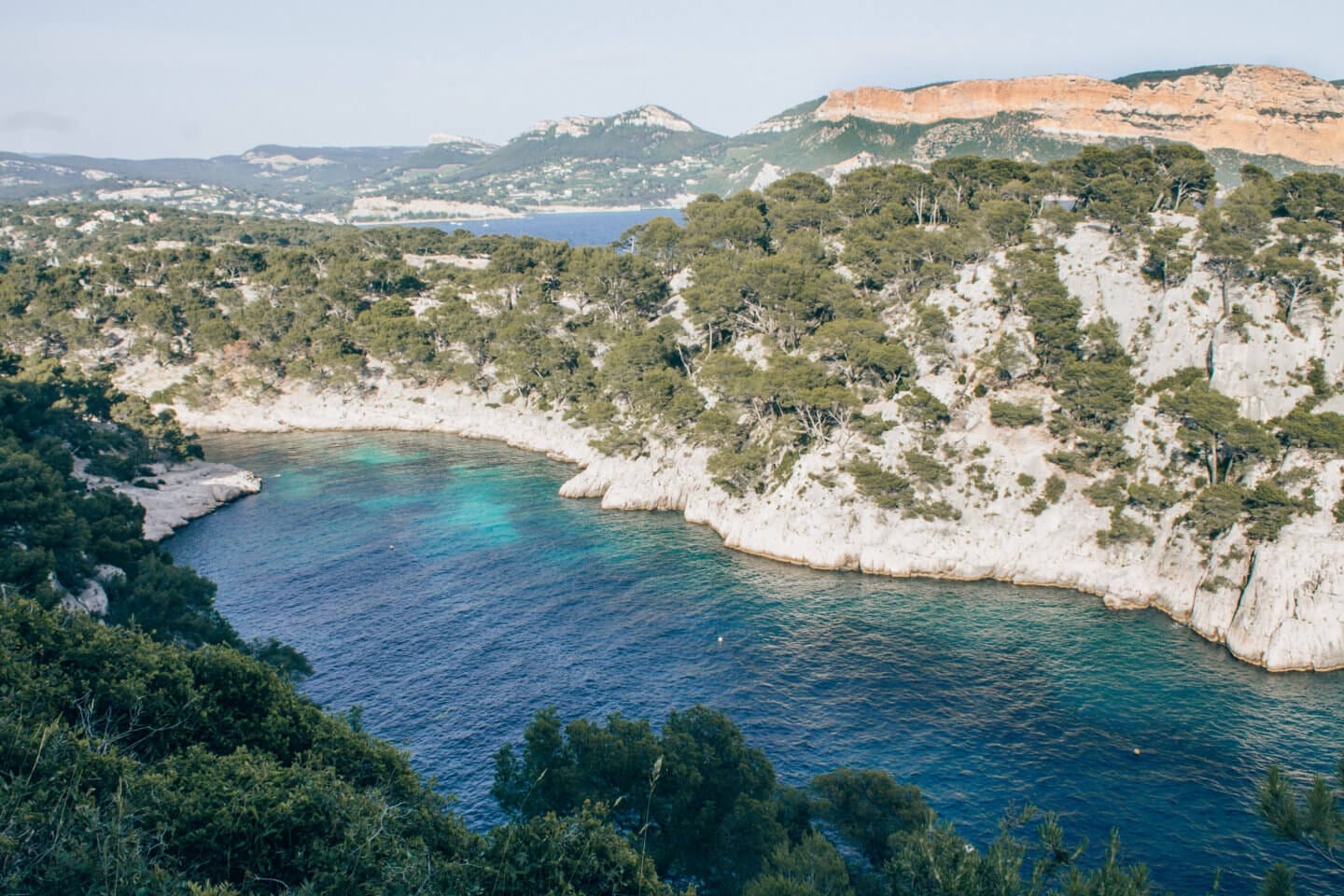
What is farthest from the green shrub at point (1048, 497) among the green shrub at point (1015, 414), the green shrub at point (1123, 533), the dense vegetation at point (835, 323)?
the green shrub at point (1015, 414)

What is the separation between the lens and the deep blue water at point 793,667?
1599 inches

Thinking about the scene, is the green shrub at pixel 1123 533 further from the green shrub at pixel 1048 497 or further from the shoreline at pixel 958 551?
the green shrub at pixel 1048 497

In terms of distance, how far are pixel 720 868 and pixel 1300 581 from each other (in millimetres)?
44428

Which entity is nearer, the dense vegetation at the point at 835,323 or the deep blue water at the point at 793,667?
the deep blue water at the point at 793,667

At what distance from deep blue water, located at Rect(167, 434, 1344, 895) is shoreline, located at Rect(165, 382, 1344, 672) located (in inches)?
64.4

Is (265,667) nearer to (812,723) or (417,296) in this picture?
(812,723)

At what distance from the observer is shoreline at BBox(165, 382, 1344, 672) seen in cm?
5209

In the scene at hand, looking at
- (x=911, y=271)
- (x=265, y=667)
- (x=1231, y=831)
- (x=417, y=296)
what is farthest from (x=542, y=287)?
(x=1231, y=831)

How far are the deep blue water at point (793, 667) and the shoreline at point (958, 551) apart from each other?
64.4 inches

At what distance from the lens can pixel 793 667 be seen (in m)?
51.9

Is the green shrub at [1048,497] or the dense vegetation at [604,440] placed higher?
the dense vegetation at [604,440]

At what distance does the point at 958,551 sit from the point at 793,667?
2196 centimetres

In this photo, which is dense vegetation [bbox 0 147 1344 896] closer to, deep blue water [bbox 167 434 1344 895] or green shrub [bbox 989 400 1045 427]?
green shrub [bbox 989 400 1045 427]

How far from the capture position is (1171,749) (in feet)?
142
